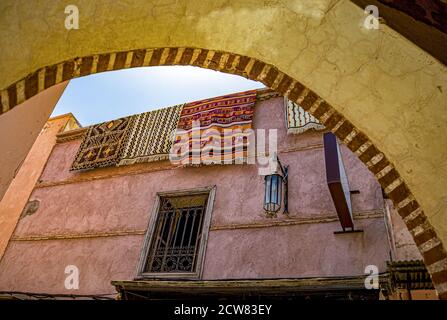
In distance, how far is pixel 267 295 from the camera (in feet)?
19.0

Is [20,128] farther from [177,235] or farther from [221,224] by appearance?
[221,224]

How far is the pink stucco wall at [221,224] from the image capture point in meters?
6.44

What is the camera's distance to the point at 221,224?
7566 millimetres

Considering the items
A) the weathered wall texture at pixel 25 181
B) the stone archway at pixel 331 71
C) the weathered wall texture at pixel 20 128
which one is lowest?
the stone archway at pixel 331 71

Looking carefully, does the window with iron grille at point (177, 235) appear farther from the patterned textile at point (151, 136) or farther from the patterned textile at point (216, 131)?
the patterned textile at point (151, 136)

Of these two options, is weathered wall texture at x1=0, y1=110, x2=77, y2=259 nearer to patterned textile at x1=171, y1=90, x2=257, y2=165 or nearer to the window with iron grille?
the window with iron grille

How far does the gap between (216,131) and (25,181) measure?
662 centimetres

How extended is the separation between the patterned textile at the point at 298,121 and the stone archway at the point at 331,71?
A: 534 centimetres

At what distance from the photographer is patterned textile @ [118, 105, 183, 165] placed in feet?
30.4

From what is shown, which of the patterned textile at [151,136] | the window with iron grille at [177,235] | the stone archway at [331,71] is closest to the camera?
the stone archway at [331,71]

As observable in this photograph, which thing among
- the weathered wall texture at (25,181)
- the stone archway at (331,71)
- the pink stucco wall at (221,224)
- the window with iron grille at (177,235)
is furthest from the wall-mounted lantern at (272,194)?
the weathered wall texture at (25,181)

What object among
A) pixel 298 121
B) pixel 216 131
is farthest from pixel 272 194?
pixel 216 131

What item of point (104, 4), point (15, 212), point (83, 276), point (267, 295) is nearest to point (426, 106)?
point (104, 4)

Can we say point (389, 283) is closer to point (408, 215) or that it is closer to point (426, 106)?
point (408, 215)
